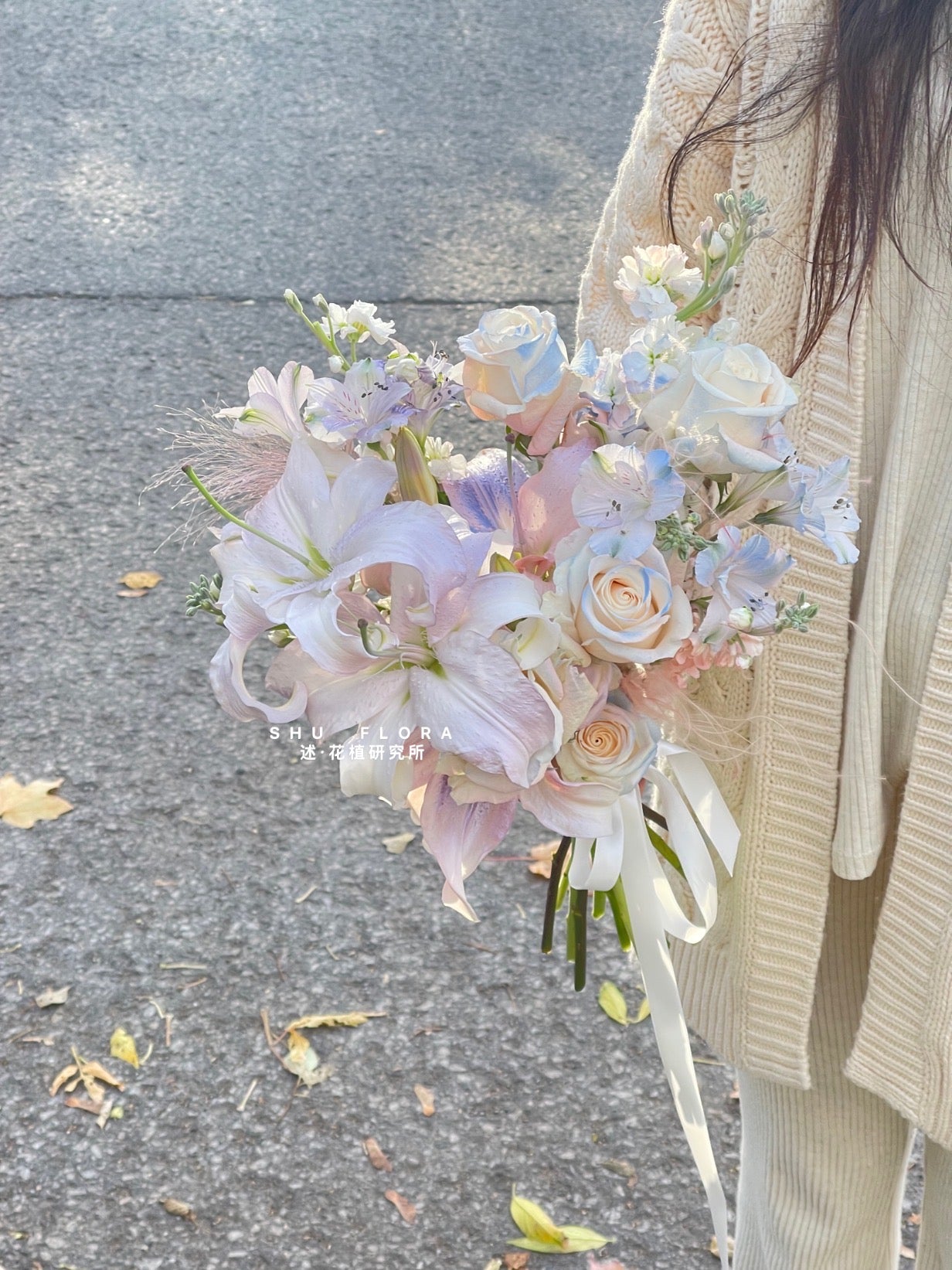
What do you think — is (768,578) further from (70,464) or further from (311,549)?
(70,464)

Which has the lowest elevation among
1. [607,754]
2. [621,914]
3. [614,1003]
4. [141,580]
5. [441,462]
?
[141,580]

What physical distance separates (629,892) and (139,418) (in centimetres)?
306

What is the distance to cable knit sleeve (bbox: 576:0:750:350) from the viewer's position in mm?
1013

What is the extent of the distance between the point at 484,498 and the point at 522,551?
4cm

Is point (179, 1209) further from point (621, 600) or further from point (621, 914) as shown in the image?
point (621, 600)

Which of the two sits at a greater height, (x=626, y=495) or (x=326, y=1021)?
(x=626, y=495)

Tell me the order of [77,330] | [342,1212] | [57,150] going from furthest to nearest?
1. [57,150]
2. [77,330]
3. [342,1212]

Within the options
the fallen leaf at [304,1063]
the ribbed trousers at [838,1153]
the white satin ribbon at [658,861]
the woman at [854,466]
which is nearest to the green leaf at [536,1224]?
the fallen leaf at [304,1063]

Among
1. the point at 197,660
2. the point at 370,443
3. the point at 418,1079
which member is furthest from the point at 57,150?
the point at 370,443

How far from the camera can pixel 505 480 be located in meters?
0.81

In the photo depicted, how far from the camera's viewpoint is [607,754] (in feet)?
2.63

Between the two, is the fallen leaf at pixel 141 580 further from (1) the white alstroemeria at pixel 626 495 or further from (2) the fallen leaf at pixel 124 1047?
(1) the white alstroemeria at pixel 626 495

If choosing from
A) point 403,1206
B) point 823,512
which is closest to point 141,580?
point 403,1206

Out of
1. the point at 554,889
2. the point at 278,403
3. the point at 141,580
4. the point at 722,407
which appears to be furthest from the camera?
the point at 141,580
